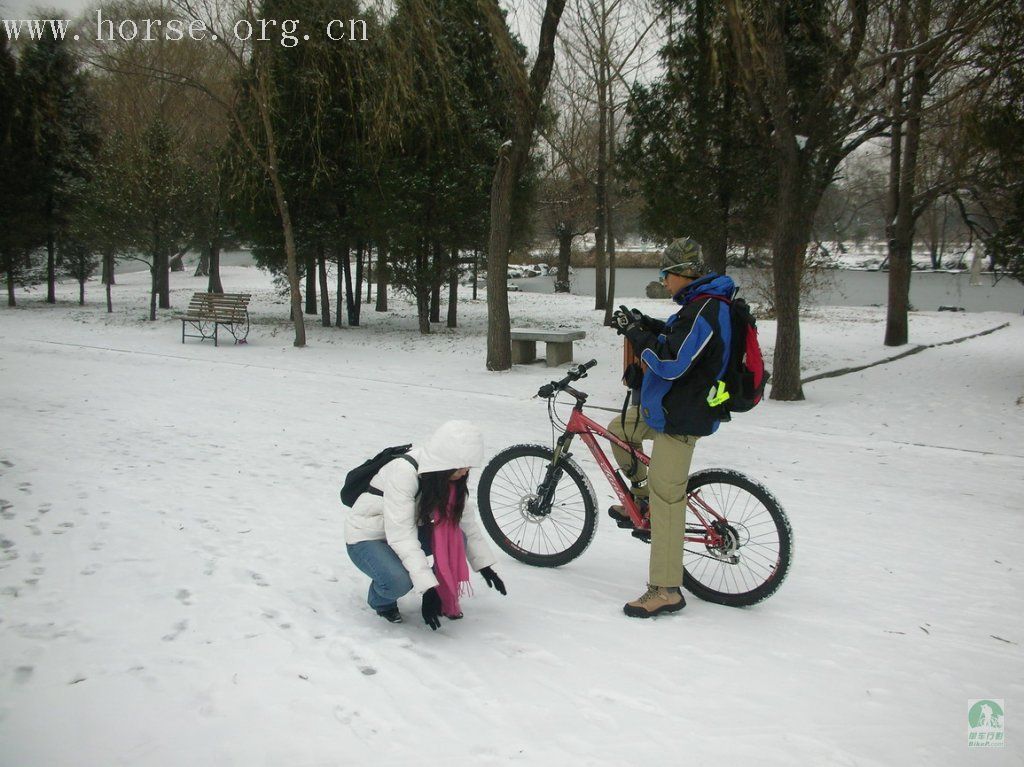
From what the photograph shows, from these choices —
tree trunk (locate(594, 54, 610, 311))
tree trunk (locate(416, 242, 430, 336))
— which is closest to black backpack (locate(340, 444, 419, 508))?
tree trunk (locate(416, 242, 430, 336))

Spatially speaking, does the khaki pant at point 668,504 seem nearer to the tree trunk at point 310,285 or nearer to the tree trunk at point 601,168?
the tree trunk at point 601,168

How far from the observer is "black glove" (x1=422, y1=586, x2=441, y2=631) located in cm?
360

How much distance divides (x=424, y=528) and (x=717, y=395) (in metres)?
1.59

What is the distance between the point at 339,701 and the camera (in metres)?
3.05

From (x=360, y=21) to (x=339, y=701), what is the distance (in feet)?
48.2

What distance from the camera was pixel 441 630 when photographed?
3.82 meters

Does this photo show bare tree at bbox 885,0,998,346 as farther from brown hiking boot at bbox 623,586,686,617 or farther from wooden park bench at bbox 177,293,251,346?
wooden park bench at bbox 177,293,251,346

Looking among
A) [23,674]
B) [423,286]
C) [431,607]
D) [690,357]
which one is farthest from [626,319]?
[423,286]

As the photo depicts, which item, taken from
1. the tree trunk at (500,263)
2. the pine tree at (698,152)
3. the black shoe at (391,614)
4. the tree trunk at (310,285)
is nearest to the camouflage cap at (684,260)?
the black shoe at (391,614)

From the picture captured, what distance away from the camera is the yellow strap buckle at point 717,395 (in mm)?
3848

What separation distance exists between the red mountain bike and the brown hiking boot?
0.28 meters

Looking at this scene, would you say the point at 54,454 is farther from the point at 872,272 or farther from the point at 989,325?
the point at 872,272

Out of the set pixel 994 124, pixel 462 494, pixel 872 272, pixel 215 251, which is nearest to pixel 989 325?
pixel 994 124

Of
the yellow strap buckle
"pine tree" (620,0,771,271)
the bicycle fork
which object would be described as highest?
"pine tree" (620,0,771,271)
